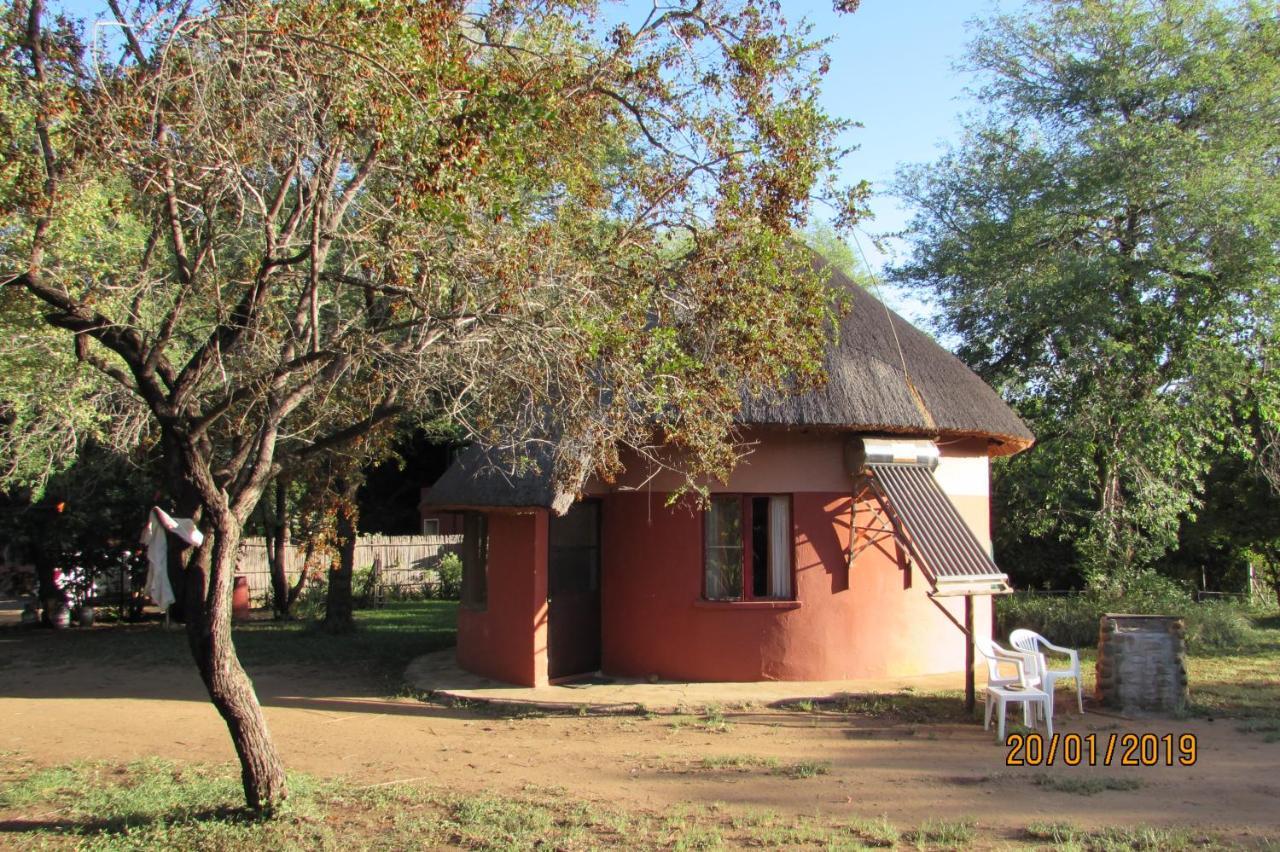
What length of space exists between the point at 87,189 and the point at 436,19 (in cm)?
300

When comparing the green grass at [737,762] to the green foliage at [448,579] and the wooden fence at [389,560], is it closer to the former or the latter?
the wooden fence at [389,560]

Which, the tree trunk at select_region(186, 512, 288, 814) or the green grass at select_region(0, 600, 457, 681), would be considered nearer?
the tree trunk at select_region(186, 512, 288, 814)

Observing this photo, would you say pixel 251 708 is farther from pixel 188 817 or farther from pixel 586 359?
pixel 586 359

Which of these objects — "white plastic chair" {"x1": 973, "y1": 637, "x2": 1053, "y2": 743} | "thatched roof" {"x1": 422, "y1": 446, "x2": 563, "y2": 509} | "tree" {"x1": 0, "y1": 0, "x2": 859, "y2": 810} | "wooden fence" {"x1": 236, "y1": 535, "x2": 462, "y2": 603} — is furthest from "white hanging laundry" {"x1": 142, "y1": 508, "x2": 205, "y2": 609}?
"wooden fence" {"x1": 236, "y1": 535, "x2": 462, "y2": 603}

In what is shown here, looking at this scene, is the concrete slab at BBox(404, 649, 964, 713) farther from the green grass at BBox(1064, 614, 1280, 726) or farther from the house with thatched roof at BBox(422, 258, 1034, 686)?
the green grass at BBox(1064, 614, 1280, 726)

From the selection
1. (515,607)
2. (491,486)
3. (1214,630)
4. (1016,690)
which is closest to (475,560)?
(515,607)

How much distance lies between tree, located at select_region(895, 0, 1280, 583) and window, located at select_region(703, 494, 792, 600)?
24.0ft

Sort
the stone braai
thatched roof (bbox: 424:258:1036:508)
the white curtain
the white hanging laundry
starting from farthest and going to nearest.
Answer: the white curtain → thatched roof (bbox: 424:258:1036:508) → the stone braai → the white hanging laundry

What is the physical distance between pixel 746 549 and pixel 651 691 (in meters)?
2.13

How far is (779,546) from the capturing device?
42.5 feet

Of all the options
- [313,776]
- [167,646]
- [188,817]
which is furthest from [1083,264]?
[167,646]

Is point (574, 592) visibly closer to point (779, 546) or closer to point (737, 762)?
point (779, 546)

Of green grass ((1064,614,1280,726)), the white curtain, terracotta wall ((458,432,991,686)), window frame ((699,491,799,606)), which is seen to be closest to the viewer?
green grass ((1064,614,1280,726))

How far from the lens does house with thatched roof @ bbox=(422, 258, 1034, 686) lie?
12.5m
